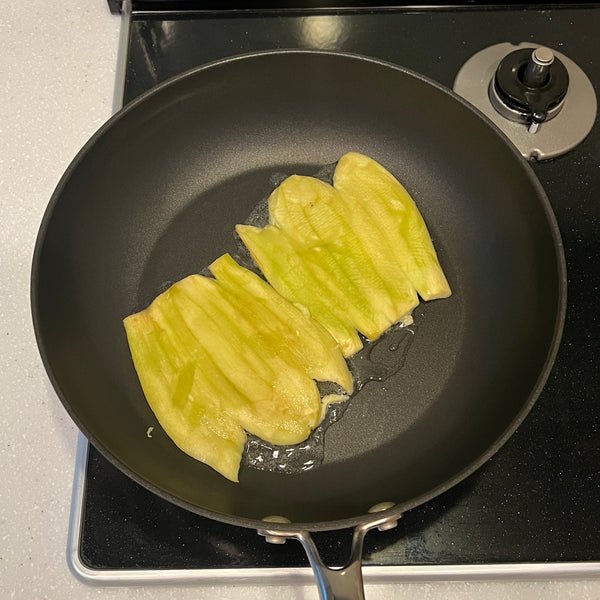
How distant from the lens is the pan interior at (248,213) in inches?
34.1

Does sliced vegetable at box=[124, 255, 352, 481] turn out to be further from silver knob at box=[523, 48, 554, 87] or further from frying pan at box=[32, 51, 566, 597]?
silver knob at box=[523, 48, 554, 87]

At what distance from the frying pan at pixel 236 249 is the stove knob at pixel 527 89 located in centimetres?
14

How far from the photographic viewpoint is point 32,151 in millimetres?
1115

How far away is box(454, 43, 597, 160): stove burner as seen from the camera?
1065 mm

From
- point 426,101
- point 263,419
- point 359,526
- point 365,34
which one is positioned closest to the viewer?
point 359,526

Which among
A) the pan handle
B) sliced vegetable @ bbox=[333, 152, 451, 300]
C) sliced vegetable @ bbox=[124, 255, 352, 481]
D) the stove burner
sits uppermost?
the stove burner

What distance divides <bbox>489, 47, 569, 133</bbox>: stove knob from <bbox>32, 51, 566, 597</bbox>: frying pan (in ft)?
0.45

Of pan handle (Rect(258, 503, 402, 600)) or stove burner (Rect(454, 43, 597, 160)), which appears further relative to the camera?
stove burner (Rect(454, 43, 597, 160))

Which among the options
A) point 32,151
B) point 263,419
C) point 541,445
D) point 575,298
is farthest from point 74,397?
point 575,298

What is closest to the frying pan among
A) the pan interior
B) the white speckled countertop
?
the pan interior

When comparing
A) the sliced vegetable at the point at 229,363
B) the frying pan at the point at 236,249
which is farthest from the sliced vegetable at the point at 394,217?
the sliced vegetable at the point at 229,363

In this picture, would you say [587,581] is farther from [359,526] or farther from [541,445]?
[359,526]

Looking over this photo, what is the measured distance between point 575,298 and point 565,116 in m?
0.34

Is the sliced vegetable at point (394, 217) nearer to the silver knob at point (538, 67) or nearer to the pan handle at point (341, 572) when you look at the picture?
the silver knob at point (538, 67)
